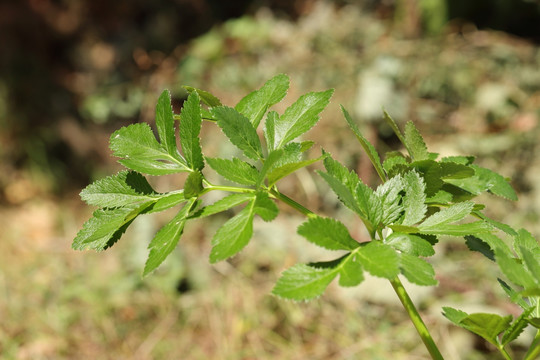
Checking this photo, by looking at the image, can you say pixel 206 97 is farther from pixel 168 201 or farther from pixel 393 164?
pixel 393 164

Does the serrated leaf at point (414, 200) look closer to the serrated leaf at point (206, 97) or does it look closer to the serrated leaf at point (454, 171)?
the serrated leaf at point (454, 171)

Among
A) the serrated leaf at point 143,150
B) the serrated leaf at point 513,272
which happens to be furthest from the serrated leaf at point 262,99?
the serrated leaf at point 513,272

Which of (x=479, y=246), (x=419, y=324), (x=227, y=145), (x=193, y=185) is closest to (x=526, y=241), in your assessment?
(x=479, y=246)

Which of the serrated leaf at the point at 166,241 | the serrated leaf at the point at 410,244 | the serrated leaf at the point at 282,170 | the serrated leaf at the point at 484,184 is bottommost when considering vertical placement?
the serrated leaf at the point at 484,184

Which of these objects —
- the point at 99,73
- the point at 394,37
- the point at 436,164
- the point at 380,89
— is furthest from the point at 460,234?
the point at 99,73

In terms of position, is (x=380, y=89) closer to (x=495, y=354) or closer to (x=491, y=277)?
(x=491, y=277)
